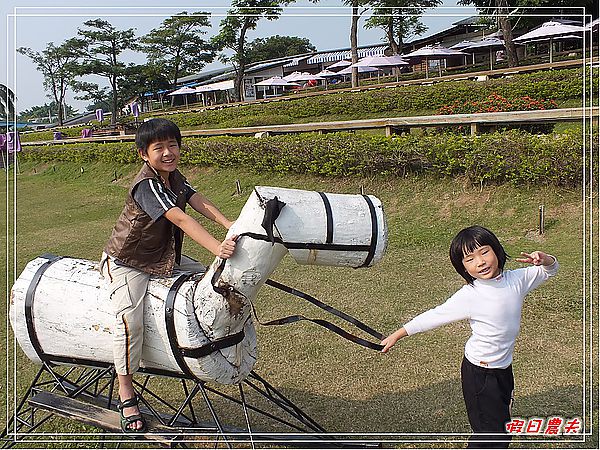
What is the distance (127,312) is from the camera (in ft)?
9.84

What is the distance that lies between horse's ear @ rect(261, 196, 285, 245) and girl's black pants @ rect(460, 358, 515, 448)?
121 cm

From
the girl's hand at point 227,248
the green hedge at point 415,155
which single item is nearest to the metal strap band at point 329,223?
the girl's hand at point 227,248

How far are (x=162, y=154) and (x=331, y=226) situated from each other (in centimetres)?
102

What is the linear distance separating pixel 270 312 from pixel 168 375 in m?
2.65

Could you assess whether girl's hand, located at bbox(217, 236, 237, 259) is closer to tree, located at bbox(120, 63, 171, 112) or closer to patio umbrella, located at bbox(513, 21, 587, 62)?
patio umbrella, located at bbox(513, 21, 587, 62)

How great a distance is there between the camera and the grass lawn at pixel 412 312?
395 centimetres

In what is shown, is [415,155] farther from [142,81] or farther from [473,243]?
[142,81]

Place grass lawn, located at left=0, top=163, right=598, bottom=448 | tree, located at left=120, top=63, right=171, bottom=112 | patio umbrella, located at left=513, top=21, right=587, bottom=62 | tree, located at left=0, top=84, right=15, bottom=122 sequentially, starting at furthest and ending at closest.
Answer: tree, located at left=120, top=63, right=171, bottom=112
patio umbrella, located at left=513, top=21, right=587, bottom=62
tree, located at left=0, top=84, right=15, bottom=122
grass lawn, located at left=0, top=163, right=598, bottom=448

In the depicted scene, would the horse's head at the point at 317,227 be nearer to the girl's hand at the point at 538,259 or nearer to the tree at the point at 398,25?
the girl's hand at the point at 538,259

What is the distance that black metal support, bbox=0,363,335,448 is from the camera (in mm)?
3296

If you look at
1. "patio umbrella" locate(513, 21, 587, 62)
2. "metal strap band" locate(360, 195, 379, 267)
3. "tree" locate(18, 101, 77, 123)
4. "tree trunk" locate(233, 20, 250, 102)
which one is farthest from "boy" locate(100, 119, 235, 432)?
"tree" locate(18, 101, 77, 123)

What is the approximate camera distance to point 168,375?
3193 millimetres

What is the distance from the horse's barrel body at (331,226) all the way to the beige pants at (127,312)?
0.93m

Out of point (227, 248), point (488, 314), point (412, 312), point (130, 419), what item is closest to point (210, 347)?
point (227, 248)
